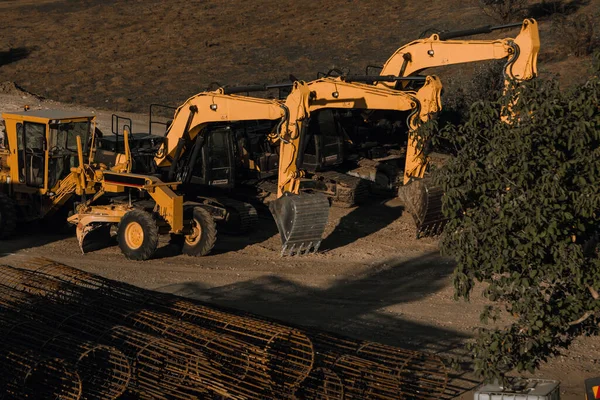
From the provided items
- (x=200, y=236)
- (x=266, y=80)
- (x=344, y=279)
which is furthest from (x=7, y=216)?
(x=266, y=80)

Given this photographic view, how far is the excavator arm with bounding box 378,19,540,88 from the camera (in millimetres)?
20359

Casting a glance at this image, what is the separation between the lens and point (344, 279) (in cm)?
1816

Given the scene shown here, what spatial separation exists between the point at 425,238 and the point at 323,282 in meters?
3.72

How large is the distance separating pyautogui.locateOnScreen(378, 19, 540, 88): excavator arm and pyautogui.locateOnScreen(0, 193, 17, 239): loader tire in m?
8.64

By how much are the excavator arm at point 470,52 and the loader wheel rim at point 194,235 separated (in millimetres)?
6399

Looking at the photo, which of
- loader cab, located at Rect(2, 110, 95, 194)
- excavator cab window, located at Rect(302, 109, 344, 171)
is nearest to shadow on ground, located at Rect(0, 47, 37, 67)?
excavator cab window, located at Rect(302, 109, 344, 171)

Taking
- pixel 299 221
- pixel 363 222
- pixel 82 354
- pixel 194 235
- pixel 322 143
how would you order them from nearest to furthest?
pixel 82 354 < pixel 194 235 < pixel 299 221 < pixel 363 222 < pixel 322 143

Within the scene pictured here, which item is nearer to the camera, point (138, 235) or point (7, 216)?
point (138, 235)

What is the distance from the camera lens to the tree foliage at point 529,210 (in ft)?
27.6

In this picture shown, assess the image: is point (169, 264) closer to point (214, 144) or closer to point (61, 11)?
point (214, 144)

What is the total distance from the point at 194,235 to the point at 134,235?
114 cm

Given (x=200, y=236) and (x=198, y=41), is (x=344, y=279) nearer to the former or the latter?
(x=200, y=236)

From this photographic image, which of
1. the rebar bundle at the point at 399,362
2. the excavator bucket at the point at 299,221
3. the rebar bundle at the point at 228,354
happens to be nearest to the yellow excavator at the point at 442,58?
the excavator bucket at the point at 299,221

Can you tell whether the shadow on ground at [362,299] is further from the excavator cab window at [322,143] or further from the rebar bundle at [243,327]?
the excavator cab window at [322,143]
